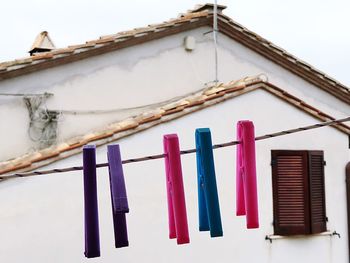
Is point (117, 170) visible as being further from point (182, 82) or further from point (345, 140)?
point (182, 82)

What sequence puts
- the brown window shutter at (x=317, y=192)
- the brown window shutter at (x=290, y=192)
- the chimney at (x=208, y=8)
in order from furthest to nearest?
the chimney at (x=208, y=8) → the brown window shutter at (x=317, y=192) → the brown window shutter at (x=290, y=192)

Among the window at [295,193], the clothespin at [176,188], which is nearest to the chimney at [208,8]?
the window at [295,193]

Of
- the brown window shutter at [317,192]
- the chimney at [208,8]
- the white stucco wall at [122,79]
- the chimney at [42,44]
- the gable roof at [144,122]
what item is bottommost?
the brown window shutter at [317,192]

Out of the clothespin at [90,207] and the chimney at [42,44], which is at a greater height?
the chimney at [42,44]

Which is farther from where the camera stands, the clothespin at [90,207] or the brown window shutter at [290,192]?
the brown window shutter at [290,192]

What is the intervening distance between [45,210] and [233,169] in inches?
115

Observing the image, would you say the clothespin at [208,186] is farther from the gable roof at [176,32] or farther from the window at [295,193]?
the gable roof at [176,32]

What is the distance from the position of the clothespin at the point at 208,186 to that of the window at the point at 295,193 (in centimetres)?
362

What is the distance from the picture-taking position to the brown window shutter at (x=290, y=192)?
31.9 ft

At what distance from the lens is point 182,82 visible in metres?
12.2

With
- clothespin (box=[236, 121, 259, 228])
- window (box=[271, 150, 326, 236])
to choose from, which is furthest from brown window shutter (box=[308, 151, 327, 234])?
clothespin (box=[236, 121, 259, 228])

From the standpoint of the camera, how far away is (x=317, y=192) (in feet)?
33.1

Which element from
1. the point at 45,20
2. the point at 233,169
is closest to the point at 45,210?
the point at 233,169

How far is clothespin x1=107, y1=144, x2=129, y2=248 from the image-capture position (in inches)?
227
